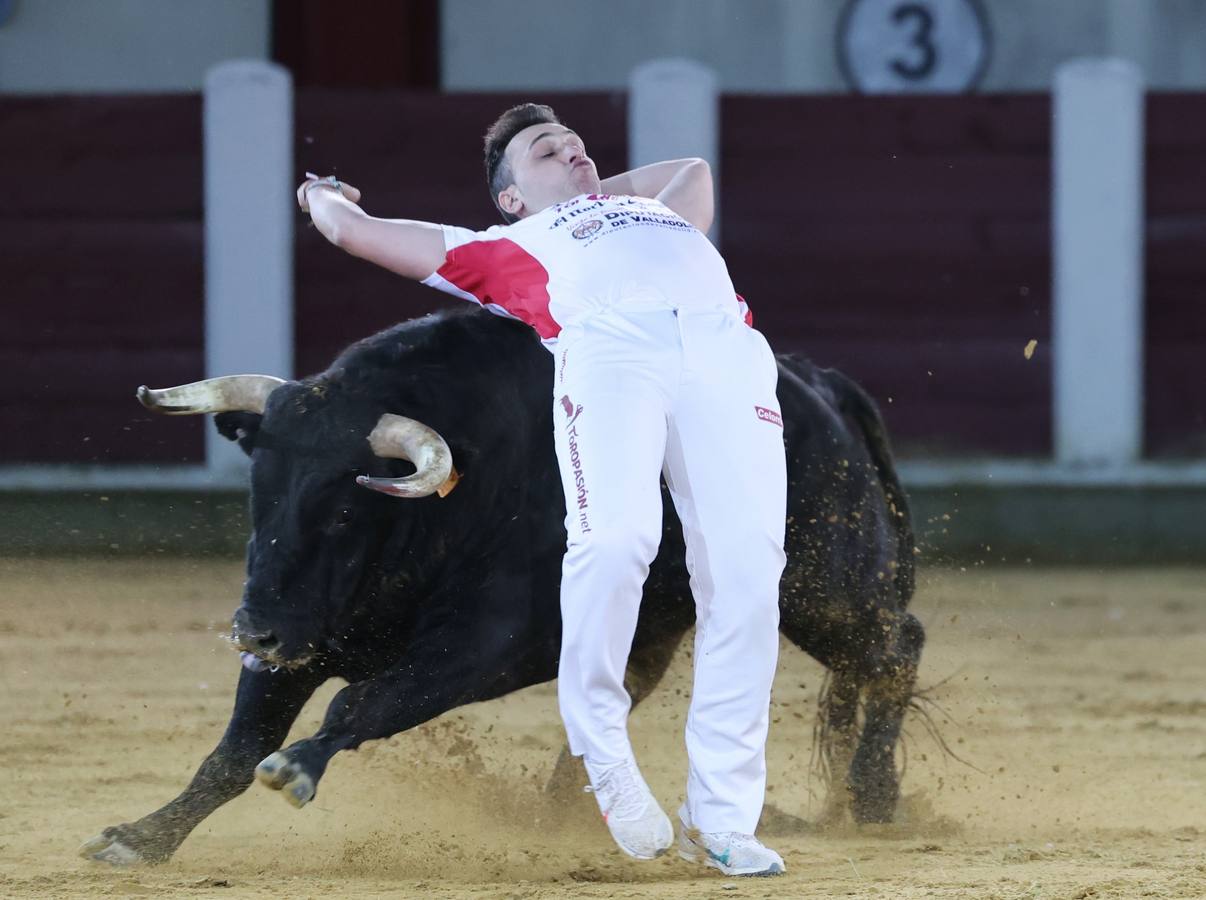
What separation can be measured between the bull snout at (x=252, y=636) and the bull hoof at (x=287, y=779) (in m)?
0.19

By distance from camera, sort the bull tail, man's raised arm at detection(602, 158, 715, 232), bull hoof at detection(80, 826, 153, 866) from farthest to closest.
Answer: the bull tail
man's raised arm at detection(602, 158, 715, 232)
bull hoof at detection(80, 826, 153, 866)

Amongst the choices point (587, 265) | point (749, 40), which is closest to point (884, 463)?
point (587, 265)

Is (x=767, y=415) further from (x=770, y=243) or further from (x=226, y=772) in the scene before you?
(x=770, y=243)

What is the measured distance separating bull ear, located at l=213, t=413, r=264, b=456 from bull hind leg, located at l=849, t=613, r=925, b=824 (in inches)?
48.6

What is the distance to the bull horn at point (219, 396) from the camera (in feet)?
10.6

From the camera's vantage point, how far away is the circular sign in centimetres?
886

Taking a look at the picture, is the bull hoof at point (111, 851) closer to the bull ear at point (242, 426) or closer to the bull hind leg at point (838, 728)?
the bull ear at point (242, 426)

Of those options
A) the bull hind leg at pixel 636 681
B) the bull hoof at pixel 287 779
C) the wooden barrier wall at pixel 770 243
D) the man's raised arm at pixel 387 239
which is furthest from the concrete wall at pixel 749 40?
the bull hoof at pixel 287 779

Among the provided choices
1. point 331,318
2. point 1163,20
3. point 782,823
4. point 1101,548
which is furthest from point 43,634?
point 1163,20

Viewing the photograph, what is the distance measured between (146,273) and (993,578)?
3180 millimetres

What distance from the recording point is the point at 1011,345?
24.6 feet

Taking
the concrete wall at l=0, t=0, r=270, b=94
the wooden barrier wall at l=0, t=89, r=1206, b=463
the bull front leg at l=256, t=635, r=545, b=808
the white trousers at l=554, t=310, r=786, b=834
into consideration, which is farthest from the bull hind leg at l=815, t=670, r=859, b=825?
the concrete wall at l=0, t=0, r=270, b=94

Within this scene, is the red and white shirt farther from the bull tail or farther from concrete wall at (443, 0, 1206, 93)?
concrete wall at (443, 0, 1206, 93)

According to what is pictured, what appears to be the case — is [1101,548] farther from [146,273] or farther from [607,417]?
[607,417]
